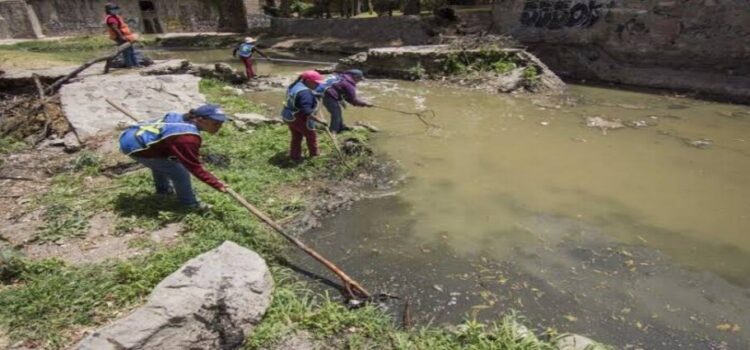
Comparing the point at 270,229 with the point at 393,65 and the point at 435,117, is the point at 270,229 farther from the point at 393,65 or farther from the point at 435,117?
the point at 393,65

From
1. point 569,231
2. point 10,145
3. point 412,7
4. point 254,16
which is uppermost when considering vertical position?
point 412,7

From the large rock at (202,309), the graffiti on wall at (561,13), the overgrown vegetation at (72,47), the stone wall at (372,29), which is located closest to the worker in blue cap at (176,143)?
the large rock at (202,309)

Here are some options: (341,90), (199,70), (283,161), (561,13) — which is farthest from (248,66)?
(561,13)

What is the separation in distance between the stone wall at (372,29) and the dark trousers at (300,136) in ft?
39.7

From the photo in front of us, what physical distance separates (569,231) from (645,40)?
31.9 feet

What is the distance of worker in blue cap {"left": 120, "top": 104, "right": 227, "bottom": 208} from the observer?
4.46 metres

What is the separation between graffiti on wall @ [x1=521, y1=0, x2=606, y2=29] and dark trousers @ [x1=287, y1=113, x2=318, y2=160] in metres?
10.4

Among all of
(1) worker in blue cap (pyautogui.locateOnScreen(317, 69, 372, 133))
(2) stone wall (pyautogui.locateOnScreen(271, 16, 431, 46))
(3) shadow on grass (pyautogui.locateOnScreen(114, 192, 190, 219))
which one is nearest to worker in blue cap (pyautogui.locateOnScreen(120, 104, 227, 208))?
(3) shadow on grass (pyautogui.locateOnScreen(114, 192, 190, 219))

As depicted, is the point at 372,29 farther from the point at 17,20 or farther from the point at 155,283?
the point at 17,20

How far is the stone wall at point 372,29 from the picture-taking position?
59.4ft

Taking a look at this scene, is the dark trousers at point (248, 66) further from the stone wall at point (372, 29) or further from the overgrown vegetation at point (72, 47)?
the overgrown vegetation at point (72, 47)

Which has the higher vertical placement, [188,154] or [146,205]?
[188,154]

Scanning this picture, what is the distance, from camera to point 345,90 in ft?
25.0

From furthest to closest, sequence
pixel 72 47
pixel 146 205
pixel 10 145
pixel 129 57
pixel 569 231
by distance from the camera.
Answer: pixel 72 47 → pixel 129 57 → pixel 10 145 → pixel 569 231 → pixel 146 205
